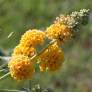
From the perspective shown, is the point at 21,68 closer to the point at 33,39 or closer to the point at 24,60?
the point at 24,60

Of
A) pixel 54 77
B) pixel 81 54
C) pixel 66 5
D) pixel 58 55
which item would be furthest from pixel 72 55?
pixel 58 55

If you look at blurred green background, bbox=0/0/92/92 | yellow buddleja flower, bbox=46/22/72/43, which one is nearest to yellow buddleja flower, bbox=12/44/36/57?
yellow buddleja flower, bbox=46/22/72/43

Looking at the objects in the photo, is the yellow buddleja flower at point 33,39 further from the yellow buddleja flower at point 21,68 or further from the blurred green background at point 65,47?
the blurred green background at point 65,47

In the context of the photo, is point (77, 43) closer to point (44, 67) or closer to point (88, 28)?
point (88, 28)

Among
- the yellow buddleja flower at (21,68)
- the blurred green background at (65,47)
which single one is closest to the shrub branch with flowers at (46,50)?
the yellow buddleja flower at (21,68)

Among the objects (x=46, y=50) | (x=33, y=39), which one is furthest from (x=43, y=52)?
(x=33, y=39)
